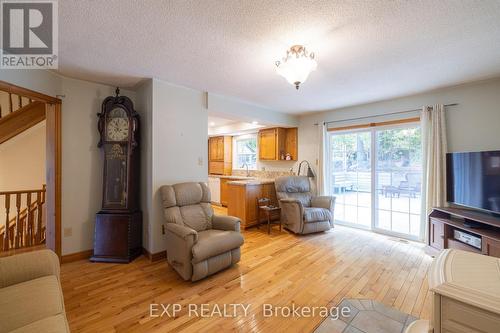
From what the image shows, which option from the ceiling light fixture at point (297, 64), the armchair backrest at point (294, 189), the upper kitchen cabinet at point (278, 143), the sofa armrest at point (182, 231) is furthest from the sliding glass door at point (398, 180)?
the sofa armrest at point (182, 231)

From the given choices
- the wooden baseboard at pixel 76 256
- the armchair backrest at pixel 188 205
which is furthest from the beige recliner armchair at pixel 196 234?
the wooden baseboard at pixel 76 256

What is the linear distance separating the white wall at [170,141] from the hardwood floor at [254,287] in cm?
69

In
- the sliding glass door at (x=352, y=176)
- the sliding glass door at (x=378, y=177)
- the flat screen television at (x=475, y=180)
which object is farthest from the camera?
the sliding glass door at (x=352, y=176)

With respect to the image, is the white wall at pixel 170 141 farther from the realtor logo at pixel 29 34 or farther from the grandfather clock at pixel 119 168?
the realtor logo at pixel 29 34

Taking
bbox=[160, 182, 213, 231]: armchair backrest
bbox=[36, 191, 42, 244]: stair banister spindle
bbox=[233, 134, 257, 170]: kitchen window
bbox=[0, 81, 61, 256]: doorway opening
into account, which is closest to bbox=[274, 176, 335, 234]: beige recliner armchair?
bbox=[160, 182, 213, 231]: armchair backrest

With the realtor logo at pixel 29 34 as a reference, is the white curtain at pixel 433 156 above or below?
below

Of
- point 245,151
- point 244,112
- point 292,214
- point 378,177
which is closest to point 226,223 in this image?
point 292,214

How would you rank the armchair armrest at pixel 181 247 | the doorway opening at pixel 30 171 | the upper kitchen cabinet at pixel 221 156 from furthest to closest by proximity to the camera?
the upper kitchen cabinet at pixel 221 156 < the doorway opening at pixel 30 171 < the armchair armrest at pixel 181 247

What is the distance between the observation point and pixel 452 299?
81 centimetres

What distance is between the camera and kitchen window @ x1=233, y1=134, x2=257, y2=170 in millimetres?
6129

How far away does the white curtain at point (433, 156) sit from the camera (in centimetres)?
318

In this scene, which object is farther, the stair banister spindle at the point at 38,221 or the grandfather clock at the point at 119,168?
the stair banister spindle at the point at 38,221

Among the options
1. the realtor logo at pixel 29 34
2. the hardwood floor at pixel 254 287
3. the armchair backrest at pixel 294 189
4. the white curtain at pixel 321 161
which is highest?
the realtor logo at pixel 29 34

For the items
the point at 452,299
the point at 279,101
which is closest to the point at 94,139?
the point at 279,101
